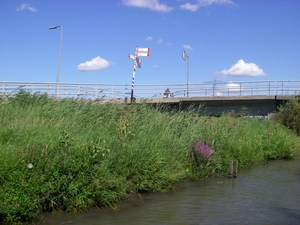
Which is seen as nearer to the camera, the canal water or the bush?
the canal water

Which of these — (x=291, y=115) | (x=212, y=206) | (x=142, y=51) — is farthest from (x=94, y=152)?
(x=291, y=115)

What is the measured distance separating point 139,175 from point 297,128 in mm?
19550

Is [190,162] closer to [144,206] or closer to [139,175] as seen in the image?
[139,175]

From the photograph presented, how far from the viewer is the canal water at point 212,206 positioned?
25.9 ft

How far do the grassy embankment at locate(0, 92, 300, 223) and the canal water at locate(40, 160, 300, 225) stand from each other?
1.16 ft

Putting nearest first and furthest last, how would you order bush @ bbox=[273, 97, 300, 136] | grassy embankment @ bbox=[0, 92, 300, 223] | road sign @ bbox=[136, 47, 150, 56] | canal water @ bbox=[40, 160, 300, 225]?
grassy embankment @ bbox=[0, 92, 300, 223] < canal water @ bbox=[40, 160, 300, 225] < road sign @ bbox=[136, 47, 150, 56] < bush @ bbox=[273, 97, 300, 136]

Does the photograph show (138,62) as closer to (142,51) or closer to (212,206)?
(142,51)

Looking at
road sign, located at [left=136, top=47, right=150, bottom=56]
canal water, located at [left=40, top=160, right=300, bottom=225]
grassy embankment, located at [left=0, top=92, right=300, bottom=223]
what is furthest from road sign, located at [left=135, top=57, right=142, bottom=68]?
canal water, located at [left=40, top=160, right=300, bottom=225]

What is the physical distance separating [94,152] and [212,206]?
326 centimetres

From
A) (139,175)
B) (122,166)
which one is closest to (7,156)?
(122,166)

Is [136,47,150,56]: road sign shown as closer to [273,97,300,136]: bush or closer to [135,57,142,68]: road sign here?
[135,57,142,68]: road sign

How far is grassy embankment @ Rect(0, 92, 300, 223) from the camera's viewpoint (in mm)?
7340

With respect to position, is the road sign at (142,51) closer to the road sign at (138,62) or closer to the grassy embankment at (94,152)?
the road sign at (138,62)

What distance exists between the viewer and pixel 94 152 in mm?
8617
